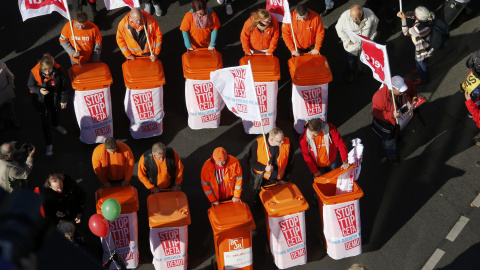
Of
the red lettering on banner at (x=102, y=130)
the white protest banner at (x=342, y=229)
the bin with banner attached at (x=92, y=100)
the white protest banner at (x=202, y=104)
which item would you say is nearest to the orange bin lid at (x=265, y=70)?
the white protest banner at (x=202, y=104)

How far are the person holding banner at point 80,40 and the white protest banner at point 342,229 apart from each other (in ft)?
14.1

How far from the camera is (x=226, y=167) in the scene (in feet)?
27.9

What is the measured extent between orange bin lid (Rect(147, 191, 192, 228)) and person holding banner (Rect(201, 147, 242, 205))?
38cm

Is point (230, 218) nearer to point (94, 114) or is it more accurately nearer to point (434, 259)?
point (434, 259)

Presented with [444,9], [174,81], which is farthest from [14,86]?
[444,9]

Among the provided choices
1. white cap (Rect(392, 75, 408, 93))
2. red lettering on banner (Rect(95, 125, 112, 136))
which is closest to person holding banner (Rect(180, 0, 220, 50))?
red lettering on banner (Rect(95, 125, 112, 136))

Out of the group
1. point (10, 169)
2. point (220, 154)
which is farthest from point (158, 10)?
point (220, 154)

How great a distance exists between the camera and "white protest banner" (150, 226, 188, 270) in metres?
8.35

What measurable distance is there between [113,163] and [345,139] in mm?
3785

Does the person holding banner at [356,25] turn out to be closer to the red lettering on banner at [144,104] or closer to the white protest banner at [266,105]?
the white protest banner at [266,105]

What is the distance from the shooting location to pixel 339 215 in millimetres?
8562

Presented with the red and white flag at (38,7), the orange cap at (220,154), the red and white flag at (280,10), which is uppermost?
the red and white flag at (38,7)

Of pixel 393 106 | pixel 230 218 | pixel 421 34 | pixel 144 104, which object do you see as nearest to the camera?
pixel 230 218

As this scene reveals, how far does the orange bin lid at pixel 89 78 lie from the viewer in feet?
31.4
